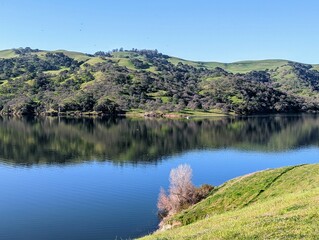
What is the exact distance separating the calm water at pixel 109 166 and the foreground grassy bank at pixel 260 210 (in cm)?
1076

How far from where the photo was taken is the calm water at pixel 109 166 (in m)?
56.7

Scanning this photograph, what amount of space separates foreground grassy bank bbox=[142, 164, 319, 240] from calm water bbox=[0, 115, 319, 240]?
10.8 meters

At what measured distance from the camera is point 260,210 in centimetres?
3161

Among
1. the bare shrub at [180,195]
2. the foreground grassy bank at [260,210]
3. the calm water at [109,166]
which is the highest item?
the foreground grassy bank at [260,210]

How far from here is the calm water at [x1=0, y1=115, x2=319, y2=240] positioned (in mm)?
56719

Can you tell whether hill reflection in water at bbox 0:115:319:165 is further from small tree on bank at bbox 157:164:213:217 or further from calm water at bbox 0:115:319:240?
small tree on bank at bbox 157:164:213:217

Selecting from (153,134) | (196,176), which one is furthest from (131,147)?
(196,176)

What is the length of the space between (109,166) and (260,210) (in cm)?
7392

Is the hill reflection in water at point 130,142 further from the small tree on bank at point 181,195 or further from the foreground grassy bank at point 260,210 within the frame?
the foreground grassy bank at point 260,210

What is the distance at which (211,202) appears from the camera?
5278 centimetres

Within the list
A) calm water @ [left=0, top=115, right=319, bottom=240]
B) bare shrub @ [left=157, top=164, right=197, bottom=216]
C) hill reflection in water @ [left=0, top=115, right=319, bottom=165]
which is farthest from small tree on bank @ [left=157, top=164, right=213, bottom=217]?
hill reflection in water @ [left=0, top=115, right=319, bottom=165]

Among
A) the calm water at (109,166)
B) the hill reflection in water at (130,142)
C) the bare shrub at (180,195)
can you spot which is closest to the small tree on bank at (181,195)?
the bare shrub at (180,195)

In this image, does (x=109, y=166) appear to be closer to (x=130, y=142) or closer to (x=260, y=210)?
(x=130, y=142)

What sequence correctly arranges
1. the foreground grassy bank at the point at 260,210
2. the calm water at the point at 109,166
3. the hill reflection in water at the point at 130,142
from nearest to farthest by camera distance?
1. the foreground grassy bank at the point at 260,210
2. the calm water at the point at 109,166
3. the hill reflection in water at the point at 130,142
